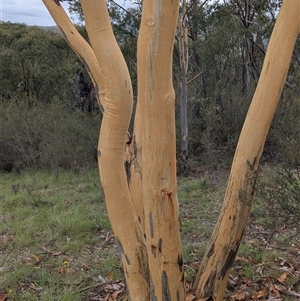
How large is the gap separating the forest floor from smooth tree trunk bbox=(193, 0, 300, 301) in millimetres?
255

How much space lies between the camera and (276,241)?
409cm

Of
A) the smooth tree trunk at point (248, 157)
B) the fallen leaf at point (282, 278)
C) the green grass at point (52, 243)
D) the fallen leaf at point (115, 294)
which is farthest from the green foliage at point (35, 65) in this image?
the smooth tree trunk at point (248, 157)

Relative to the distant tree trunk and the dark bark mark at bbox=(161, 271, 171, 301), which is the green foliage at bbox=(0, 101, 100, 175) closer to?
the distant tree trunk

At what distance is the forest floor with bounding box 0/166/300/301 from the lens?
3.24 m

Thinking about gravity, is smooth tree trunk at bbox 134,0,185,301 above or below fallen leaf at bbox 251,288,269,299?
above

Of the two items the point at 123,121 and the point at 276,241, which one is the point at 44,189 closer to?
the point at 276,241

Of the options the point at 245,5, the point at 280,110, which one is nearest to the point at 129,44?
the point at 245,5

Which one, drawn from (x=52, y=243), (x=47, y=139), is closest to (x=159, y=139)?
(x=52, y=243)

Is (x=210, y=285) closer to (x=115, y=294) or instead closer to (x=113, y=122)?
(x=115, y=294)

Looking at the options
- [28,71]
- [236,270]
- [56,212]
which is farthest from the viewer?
[28,71]

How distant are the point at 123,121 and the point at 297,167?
5.23ft

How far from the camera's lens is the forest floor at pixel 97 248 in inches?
128

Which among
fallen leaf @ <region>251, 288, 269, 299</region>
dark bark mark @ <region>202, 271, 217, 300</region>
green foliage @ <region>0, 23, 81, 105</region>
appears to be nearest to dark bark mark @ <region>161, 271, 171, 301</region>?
dark bark mark @ <region>202, 271, 217, 300</region>

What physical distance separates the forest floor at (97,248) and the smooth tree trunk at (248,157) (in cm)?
25
